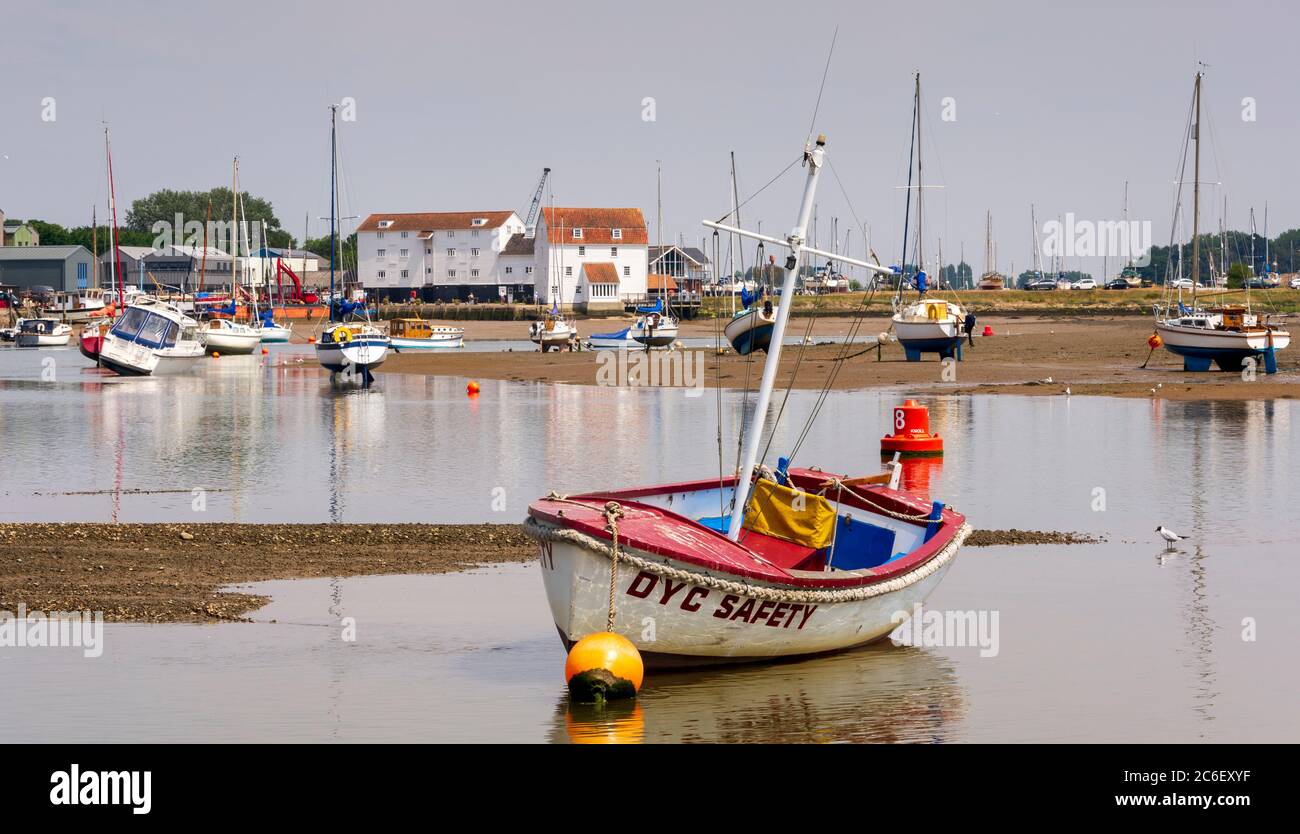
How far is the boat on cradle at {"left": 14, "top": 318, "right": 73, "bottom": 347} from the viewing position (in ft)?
401

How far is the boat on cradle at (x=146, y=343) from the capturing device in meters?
79.9

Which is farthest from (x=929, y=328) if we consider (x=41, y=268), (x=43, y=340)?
(x=41, y=268)

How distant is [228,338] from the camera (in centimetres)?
9969

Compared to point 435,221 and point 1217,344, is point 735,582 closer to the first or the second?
point 1217,344

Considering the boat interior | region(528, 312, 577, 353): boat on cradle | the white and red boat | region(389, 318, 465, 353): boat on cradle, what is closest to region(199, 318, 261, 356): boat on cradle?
region(389, 318, 465, 353): boat on cradle

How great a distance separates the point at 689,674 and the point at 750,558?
1417 millimetres

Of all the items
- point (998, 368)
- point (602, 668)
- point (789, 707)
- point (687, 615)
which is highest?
point (998, 368)

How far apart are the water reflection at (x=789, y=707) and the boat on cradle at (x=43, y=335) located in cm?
11722

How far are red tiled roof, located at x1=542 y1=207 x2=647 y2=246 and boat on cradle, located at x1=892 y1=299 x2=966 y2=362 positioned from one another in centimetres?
8839

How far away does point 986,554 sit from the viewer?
22.4m

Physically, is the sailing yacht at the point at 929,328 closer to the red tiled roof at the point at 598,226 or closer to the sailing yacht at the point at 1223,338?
the sailing yacht at the point at 1223,338

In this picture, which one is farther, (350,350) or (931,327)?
(350,350)

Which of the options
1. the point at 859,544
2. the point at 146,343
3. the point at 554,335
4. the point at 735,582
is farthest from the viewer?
the point at 554,335
